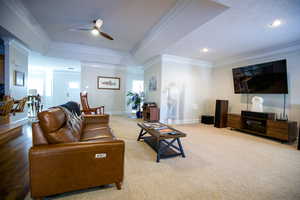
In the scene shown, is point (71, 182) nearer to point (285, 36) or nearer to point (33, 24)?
point (33, 24)

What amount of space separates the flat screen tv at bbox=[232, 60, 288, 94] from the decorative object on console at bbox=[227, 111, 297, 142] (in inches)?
29.5

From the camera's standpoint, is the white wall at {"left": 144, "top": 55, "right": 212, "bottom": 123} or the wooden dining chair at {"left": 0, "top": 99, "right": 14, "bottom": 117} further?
the white wall at {"left": 144, "top": 55, "right": 212, "bottom": 123}

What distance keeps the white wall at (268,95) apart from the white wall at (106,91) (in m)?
4.30

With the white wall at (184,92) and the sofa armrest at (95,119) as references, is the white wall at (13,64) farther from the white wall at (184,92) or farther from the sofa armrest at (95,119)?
the white wall at (184,92)

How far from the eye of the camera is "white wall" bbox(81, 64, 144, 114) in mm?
6113

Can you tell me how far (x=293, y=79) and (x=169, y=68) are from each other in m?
3.45

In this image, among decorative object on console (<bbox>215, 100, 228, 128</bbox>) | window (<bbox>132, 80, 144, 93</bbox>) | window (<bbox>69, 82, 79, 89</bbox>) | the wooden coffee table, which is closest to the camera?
the wooden coffee table

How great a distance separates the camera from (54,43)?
4586 mm

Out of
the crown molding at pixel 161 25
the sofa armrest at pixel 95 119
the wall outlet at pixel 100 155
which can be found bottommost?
the wall outlet at pixel 100 155

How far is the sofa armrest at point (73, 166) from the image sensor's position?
1.15m

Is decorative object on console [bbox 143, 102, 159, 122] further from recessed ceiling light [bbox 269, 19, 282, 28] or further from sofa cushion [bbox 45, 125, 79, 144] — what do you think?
recessed ceiling light [bbox 269, 19, 282, 28]

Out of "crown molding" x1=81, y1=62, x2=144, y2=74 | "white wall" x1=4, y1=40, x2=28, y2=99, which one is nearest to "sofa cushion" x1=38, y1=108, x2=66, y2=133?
"white wall" x1=4, y1=40, x2=28, y2=99

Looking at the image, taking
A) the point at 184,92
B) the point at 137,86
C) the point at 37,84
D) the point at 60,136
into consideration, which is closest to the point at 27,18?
the point at 60,136

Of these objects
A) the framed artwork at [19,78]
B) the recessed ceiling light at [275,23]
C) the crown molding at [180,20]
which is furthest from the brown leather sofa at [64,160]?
the framed artwork at [19,78]
